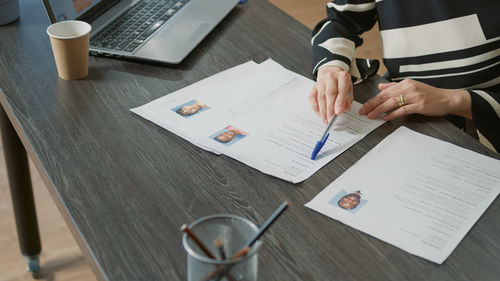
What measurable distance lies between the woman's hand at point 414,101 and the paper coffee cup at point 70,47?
586 mm

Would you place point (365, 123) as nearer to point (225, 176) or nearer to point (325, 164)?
point (325, 164)

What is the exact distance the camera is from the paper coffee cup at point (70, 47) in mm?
1134

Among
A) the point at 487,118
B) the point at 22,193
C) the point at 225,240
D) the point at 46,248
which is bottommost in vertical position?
the point at 46,248

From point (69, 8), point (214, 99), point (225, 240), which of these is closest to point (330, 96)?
point (214, 99)

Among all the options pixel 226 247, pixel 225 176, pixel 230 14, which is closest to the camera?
pixel 226 247

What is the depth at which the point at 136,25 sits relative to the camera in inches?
53.7

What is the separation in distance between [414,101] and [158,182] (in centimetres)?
55

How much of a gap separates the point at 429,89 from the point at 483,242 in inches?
16.7

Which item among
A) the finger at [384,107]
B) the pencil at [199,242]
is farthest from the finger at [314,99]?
the pencil at [199,242]

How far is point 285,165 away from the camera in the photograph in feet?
3.20

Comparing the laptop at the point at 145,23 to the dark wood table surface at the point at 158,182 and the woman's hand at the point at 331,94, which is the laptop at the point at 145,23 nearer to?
the dark wood table surface at the point at 158,182

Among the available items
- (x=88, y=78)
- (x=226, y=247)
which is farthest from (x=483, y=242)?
(x=88, y=78)

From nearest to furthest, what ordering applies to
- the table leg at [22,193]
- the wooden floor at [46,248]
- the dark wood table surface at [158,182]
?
the dark wood table surface at [158,182] < the table leg at [22,193] < the wooden floor at [46,248]

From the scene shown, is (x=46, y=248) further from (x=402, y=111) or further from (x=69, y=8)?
(x=402, y=111)
